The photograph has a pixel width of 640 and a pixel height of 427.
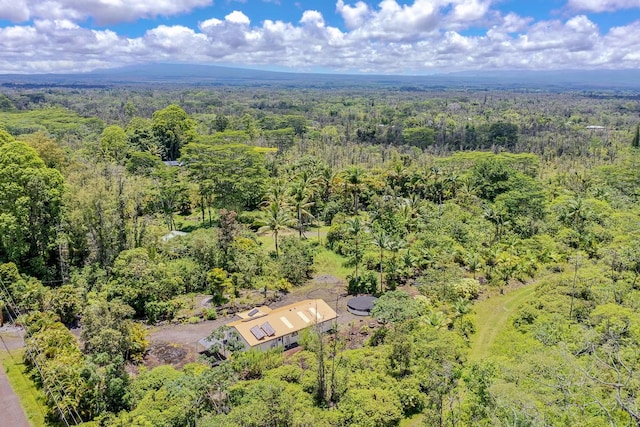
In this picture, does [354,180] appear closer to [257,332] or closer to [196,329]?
[196,329]

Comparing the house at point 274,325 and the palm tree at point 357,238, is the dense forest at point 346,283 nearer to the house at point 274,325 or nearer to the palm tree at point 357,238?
the palm tree at point 357,238

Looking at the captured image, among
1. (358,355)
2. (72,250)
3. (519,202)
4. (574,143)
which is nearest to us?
(358,355)

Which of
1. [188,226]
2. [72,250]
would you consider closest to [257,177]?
[188,226]

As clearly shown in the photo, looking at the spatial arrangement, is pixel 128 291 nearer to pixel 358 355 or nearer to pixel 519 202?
pixel 358 355

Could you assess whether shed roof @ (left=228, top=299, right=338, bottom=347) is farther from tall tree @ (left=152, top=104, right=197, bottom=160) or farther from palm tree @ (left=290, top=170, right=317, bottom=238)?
tall tree @ (left=152, top=104, right=197, bottom=160)

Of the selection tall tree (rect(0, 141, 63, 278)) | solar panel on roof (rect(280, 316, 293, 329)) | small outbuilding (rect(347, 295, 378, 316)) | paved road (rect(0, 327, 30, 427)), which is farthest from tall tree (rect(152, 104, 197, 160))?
paved road (rect(0, 327, 30, 427))
